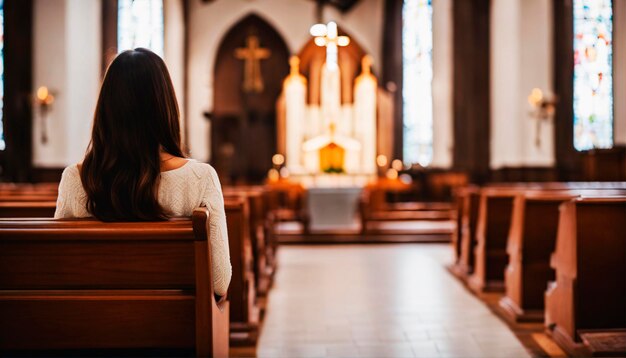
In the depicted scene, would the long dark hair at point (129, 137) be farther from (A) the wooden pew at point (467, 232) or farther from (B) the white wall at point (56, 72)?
(B) the white wall at point (56, 72)

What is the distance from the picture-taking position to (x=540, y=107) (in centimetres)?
980

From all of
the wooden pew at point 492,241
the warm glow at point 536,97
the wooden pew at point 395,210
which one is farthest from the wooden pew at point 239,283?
the warm glow at point 536,97

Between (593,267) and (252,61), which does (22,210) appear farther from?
(252,61)

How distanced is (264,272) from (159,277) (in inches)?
142

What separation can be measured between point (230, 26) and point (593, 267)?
15.4m

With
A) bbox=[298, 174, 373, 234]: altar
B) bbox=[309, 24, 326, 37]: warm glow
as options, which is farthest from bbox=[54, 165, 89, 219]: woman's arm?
bbox=[309, 24, 326, 37]: warm glow

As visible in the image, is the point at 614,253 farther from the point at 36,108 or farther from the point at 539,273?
the point at 36,108

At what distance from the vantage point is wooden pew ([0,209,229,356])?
160 centimetres

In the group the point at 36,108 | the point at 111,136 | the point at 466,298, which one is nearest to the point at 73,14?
the point at 36,108

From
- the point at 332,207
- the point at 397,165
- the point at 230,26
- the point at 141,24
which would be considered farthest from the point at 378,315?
the point at 230,26

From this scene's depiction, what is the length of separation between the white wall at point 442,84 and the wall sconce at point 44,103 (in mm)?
7816

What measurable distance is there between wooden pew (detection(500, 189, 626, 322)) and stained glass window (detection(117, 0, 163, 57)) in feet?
39.8

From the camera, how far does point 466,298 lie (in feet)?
14.8

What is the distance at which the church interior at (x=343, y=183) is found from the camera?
5.37 ft
